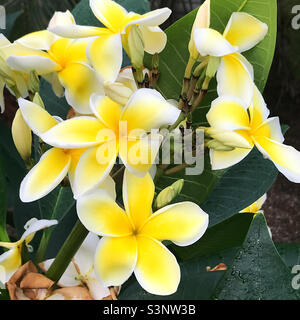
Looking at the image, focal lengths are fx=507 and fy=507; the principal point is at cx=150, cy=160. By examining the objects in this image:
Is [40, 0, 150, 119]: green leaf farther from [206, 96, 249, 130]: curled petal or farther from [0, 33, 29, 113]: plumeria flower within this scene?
[206, 96, 249, 130]: curled petal

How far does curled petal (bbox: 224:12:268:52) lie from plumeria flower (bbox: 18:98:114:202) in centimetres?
15

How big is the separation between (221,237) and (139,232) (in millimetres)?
176

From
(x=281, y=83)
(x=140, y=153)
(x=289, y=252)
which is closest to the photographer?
(x=140, y=153)

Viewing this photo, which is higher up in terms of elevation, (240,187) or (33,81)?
(33,81)

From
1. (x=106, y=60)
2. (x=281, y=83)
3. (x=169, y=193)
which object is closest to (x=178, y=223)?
(x=169, y=193)

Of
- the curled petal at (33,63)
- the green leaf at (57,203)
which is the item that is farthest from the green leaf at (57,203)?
the curled petal at (33,63)

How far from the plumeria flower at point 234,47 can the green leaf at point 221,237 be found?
19cm

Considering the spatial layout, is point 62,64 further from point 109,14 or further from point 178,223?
point 178,223

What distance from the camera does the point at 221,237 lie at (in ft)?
1.75

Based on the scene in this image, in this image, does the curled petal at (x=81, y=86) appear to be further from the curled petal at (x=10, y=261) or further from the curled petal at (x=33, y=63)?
the curled petal at (x=10, y=261)

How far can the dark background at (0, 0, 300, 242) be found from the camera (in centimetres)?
124

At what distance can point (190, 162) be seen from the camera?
1.29ft

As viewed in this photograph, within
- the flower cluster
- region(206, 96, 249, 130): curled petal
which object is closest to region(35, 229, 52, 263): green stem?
the flower cluster
